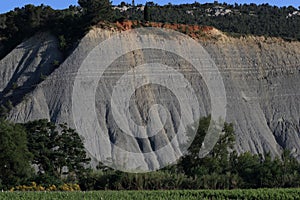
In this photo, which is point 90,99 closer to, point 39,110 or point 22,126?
point 39,110

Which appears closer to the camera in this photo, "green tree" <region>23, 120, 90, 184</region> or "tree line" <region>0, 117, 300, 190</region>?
"tree line" <region>0, 117, 300, 190</region>

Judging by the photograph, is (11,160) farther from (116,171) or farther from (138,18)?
(138,18)

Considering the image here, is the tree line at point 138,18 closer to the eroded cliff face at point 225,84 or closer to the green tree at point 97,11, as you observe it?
the green tree at point 97,11

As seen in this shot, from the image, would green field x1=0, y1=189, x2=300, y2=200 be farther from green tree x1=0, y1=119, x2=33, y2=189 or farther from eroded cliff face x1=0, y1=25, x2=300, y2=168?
eroded cliff face x1=0, y1=25, x2=300, y2=168

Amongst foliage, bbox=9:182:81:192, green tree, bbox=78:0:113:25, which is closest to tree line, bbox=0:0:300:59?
green tree, bbox=78:0:113:25

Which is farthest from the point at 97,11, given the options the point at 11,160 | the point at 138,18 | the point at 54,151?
the point at 11,160

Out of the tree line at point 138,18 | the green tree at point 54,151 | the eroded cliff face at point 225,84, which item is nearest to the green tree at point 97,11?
the tree line at point 138,18
